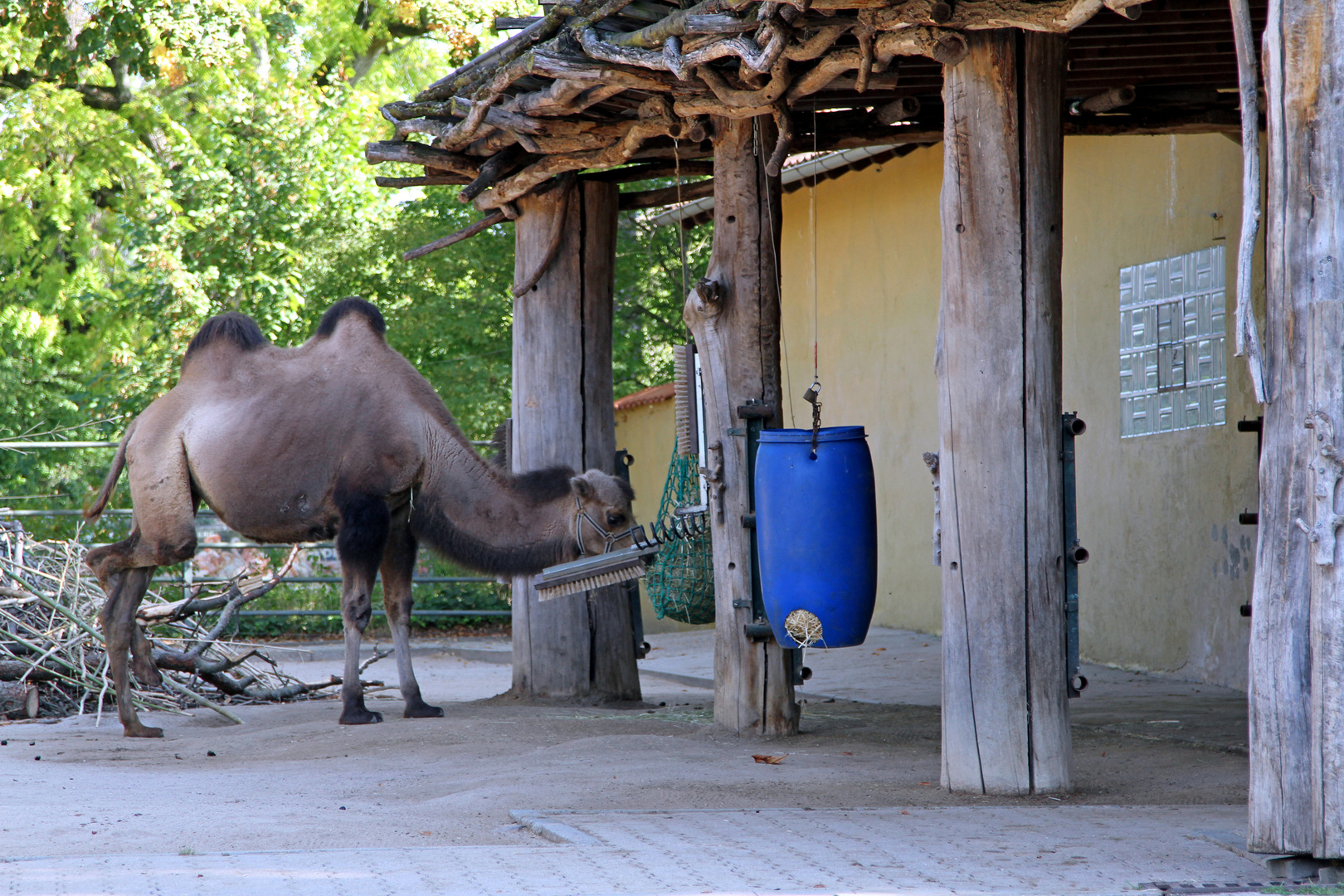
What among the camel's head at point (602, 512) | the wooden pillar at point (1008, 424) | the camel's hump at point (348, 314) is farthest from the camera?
the camel's hump at point (348, 314)

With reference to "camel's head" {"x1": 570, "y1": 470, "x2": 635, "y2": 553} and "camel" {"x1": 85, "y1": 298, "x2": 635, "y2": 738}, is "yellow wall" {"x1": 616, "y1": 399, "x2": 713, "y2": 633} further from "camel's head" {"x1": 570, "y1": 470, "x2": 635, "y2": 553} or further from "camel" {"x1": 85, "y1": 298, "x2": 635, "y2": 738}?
"camel's head" {"x1": 570, "y1": 470, "x2": 635, "y2": 553}

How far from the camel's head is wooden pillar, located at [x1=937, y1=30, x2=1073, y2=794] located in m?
2.62

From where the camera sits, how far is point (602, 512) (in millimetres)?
7777

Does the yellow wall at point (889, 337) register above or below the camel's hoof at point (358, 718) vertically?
above

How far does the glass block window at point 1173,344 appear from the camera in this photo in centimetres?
898

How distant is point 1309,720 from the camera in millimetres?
3965

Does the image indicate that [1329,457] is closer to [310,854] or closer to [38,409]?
[310,854]

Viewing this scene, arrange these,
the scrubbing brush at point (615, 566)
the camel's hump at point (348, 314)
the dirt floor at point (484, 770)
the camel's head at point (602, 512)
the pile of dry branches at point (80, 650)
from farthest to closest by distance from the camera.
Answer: the pile of dry branches at point (80, 650) → the camel's hump at point (348, 314) → the camel's head at point (602, 512) → the scrubbing brush at point (615, 566) → the dirt floor at point (484, 770)

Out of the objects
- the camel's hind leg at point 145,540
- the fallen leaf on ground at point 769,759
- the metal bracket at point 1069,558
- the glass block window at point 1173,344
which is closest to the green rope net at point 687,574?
the fallen leaf on ground at point 769,759

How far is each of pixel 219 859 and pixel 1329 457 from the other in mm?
3417

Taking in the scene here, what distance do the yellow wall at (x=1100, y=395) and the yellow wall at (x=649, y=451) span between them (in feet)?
7.89

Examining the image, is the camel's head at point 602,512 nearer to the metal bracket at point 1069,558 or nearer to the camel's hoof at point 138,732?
the camel's hoof at point 138,732

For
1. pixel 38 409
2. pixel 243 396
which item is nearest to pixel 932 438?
pixel 243 396

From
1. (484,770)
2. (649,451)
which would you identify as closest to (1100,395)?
(484,770)
